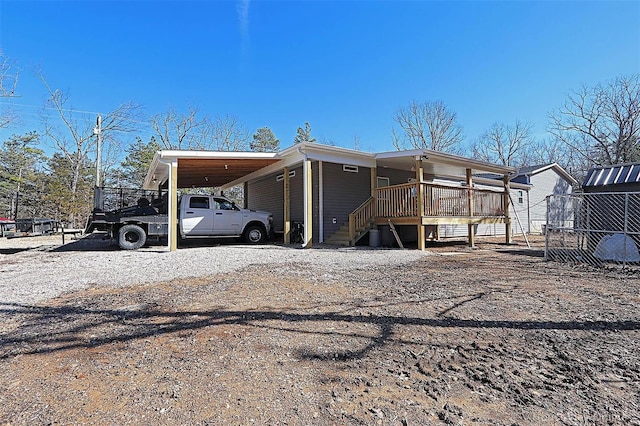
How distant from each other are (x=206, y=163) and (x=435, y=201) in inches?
307

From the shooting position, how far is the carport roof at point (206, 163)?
952 cm

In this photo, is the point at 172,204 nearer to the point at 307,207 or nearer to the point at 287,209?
the point at 287,209

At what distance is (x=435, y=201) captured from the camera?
10117mm

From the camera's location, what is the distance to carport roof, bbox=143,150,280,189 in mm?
9516

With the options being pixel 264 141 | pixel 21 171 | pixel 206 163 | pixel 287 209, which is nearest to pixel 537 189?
pixel 287 209

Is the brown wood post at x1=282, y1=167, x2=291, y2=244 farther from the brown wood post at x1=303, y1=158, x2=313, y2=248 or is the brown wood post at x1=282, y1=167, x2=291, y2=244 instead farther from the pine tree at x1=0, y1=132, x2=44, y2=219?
the pine tree at x1=0, y1=132, x2=44, y2=219

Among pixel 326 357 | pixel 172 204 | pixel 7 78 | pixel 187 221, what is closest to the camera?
pixel 326 357

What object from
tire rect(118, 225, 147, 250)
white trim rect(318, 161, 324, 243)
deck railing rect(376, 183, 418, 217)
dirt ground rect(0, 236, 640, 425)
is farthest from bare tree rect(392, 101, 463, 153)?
dirt ground rect(0, 236, 640, 425)

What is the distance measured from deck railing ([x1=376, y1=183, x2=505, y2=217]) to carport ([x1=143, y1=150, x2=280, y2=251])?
13.5 ft

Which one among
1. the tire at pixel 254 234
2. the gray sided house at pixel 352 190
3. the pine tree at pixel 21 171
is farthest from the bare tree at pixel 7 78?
the tire at pixel 254 234

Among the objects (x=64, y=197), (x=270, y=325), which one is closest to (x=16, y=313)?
(x=270, y=325)

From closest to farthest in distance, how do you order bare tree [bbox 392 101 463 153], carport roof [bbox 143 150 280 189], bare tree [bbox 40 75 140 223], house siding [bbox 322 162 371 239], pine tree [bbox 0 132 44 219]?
carport roof [bbox 143 150 280 189]
house siding [bbox 322 162 371 239]
bare tree [bbox 40 75 140 223]
pine tree [bbox 0 132 44 219]
bare tree [bbox 392 101 463 153]

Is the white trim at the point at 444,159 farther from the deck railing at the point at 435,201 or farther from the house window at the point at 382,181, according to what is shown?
the house window at the point at 382,181

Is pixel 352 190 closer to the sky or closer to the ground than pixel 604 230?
closer to the sky
